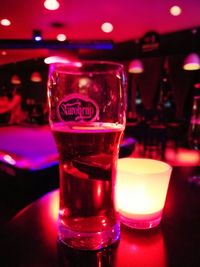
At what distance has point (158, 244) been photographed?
0.54 metres

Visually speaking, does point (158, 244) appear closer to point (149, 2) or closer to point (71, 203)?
point (71, 203)

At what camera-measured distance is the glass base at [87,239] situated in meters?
0.53

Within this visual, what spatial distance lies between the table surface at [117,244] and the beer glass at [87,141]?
36 millimetres

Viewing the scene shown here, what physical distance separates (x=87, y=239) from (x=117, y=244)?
0.21 ft

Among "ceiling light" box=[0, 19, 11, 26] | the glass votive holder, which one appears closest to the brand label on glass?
the glass votive holder

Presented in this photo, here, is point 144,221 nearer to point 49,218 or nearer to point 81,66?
point 49,218

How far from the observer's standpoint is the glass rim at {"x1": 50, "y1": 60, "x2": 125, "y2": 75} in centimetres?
54

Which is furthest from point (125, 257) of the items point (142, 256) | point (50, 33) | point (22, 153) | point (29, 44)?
point (50, 33)

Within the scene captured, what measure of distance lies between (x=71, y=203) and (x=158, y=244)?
0.66ft

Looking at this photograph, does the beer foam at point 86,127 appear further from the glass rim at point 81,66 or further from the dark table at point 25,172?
the dark table at point 25,172

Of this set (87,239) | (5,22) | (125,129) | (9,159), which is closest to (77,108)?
(87,239)

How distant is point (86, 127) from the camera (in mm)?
576

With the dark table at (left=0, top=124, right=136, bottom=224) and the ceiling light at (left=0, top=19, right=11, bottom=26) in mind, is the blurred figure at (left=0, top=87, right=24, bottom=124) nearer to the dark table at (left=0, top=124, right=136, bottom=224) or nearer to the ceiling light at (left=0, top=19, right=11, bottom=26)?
the ceiling light at (left=0, top=19, right=11, bottom=26)

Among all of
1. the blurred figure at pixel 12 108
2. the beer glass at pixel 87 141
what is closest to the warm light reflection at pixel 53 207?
the beer glass at pixel 87 141
